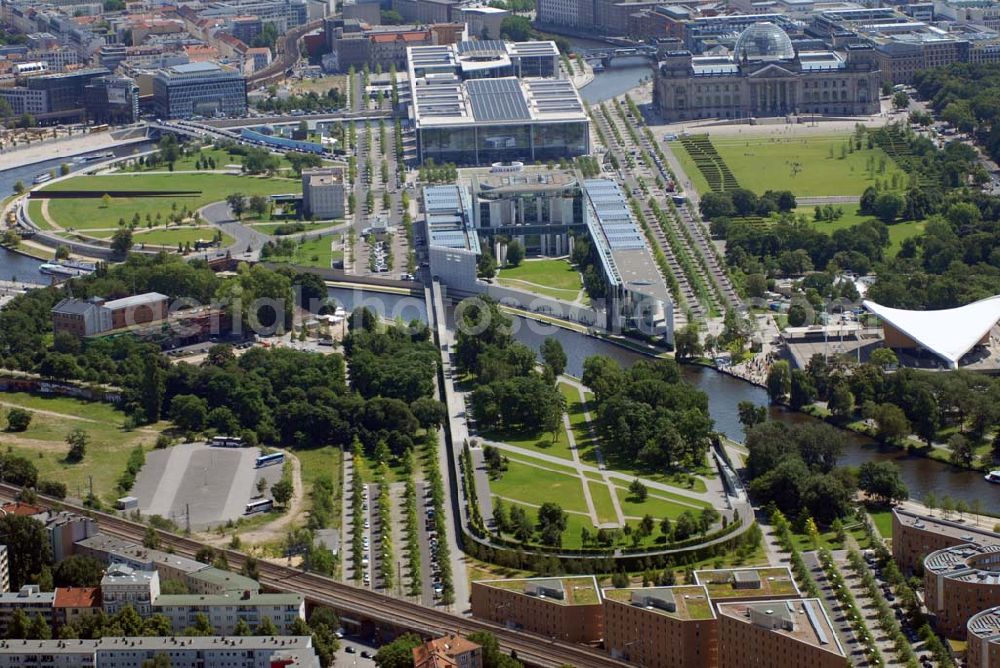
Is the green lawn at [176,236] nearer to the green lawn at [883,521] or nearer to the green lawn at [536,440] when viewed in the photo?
the green lawn at [536,440]

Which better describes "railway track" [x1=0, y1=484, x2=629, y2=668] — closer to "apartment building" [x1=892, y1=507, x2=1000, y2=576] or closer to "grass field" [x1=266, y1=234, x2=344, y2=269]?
"apartment building" [x1=892, y1=507, x2=1000, y2=576]

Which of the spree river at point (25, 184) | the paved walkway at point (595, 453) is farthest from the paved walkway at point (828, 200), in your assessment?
the spree river at point (25, 184)

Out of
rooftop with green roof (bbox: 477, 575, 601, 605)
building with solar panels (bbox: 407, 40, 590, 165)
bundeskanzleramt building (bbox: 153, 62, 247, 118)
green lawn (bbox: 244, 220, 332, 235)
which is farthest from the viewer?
bundeskanzleramt building (bbox: 153, 62, 247, 118)

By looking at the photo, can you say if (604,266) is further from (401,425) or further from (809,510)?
(809,510)

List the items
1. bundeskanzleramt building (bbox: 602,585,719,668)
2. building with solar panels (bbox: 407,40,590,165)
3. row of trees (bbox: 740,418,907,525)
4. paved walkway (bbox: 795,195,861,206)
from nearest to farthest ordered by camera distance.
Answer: bundeskanzleramt building (bbox: 602,585,719,668) → row of trees (bbox: 740,418,907,525) → paved walkway (bbox: 795,195,861,206) → building with solar panels (bbox: 407,40,590,165)

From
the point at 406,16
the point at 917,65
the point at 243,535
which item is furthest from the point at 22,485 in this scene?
the point at 406,16

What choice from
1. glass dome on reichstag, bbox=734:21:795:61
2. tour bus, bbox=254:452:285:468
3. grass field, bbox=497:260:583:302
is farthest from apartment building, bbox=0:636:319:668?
glass dome on reichstag, bbox=734:21:795:61

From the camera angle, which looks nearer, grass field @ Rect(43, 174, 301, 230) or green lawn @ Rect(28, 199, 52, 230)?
green lawn @ Rect(28, 199, 52, 230)

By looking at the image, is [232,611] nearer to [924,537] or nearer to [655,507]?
[655,507]
